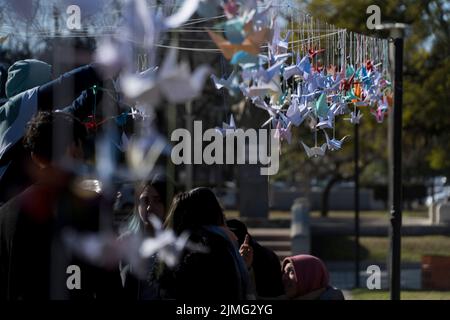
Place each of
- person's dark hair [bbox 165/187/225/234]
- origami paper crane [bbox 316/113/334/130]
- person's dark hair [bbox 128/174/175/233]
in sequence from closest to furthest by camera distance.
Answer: person's dark hair [bbox 165/187/225/234], person's dark hair [bbox 128/174/175/233], origami paper crane [bbox 316/113/334/130]

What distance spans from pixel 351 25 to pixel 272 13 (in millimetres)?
11824

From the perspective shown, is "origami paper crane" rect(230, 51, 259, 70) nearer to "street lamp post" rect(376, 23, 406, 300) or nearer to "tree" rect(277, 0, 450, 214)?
"street lamp post" rect(376, 23, 406, 300)

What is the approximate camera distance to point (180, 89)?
2.31 metres

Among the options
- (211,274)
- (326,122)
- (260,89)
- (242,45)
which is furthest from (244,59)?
(326,122)

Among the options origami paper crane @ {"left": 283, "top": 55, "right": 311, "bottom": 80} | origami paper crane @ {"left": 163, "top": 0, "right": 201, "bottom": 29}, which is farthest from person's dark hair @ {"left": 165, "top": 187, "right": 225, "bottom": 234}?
origami paper crane @ {"left": 283, "top": 55, "right": 311, "bottom": 80}

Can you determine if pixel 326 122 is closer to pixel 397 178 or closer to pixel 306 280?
pixel 306 280

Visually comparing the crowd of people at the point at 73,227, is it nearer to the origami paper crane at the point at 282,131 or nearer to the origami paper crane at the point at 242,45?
the origami paper crane at the point at 242,45

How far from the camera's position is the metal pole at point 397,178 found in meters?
6.61

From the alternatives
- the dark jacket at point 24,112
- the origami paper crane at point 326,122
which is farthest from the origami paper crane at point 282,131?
the dark jacket at point 24,112

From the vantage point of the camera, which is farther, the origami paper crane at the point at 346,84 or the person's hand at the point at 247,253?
the origami paper crane at the point at 346,84

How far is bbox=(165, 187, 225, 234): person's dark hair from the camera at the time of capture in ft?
11.2

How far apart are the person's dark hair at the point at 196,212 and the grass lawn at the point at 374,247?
39.5 feet

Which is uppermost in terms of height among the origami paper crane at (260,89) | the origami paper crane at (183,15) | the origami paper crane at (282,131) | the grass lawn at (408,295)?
the origami paper crane at (183,15)

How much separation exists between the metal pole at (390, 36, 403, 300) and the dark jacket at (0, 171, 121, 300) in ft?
12.5
